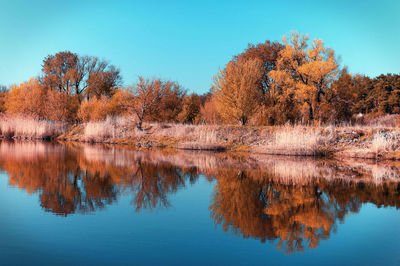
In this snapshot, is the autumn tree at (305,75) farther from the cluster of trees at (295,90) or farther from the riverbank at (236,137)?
the riverbank at (236,137)

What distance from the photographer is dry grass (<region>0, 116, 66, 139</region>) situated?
29.1 meters

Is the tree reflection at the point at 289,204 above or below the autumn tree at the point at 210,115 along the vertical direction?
below

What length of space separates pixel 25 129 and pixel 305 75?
23.8 meters

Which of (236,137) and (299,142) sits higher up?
(236,137)

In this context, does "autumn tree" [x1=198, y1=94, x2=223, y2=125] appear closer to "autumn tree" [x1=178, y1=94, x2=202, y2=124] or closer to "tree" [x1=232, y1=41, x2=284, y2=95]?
"autumn tree" [x1=178, y1=94, x2=202, y2=124]

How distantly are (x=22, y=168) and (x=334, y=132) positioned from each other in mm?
16407

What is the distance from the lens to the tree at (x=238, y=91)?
80.7 feet

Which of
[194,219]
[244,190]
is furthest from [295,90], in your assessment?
[194,219]

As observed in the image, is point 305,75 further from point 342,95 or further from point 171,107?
point 171,107

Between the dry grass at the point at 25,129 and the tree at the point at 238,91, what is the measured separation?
15625mm

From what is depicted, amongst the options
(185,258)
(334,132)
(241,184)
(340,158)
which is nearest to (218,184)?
(241,184)

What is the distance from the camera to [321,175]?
11430 mm

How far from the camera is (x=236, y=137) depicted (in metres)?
22.6

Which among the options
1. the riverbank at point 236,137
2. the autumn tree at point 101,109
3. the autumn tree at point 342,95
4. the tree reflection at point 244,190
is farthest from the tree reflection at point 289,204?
the autumn tree at point 101,109
